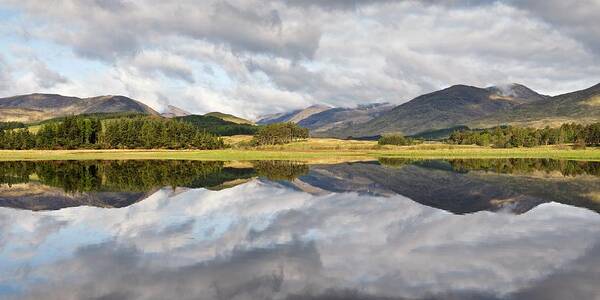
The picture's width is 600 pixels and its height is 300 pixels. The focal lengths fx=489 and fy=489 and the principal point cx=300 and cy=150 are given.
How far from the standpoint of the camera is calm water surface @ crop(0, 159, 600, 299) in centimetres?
1727

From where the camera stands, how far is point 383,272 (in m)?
19.4

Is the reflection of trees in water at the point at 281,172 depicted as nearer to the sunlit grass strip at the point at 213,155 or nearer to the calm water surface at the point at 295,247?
the calm water surface at the point at 295,247

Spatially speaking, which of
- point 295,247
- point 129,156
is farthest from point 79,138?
point 295,247

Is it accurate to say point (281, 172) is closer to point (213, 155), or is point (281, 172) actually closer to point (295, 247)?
point (295, 247)

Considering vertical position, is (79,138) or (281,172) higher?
(79,138)

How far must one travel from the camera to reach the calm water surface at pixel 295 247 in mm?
17266

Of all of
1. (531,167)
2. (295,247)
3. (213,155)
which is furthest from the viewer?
(213,155)

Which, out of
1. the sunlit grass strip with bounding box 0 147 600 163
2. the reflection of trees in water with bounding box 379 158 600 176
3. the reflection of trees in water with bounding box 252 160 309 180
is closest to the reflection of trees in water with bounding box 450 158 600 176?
the reflection of trees in water with bounding box 379 158 600 176

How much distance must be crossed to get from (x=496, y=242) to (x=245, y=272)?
565 inches

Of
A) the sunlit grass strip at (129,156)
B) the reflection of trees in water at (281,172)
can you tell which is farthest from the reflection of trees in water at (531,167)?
the sunlit grass strip at (129,156)

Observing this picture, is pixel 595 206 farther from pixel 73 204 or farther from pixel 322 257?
pixel 73 204

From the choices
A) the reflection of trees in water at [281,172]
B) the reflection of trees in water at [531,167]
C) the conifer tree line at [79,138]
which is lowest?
the reflection of trees in water at [531,167]

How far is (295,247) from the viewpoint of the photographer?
2403 centimetres

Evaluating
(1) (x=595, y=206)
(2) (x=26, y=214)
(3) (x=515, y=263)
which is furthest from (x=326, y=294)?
(1) (x=595, y=206)
